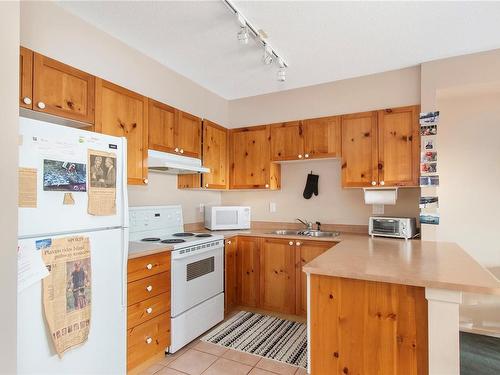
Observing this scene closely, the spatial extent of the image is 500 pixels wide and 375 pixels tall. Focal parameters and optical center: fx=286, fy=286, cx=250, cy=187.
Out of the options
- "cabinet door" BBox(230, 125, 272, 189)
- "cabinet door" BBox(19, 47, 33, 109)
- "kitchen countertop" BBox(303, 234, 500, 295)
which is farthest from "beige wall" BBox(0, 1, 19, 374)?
"cabinet door" BBox(230, 125, 272, 189)

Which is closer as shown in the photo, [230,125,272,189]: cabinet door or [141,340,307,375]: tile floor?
[141,340,307,375]: tile floor

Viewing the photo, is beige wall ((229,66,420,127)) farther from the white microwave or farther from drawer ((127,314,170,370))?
drawer ((127,314,170,370))

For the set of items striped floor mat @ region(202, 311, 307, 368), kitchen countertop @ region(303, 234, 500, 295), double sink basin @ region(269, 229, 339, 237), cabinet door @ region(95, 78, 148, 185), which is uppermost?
cabinet door @ region(95, 78, 148, 185)

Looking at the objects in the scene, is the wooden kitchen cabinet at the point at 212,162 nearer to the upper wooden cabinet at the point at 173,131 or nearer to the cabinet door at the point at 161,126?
the upper wooden cabinet at the point at 173,131

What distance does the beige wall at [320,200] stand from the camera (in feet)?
9.89

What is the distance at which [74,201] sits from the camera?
1.58 meters

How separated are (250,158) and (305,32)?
5.33ft

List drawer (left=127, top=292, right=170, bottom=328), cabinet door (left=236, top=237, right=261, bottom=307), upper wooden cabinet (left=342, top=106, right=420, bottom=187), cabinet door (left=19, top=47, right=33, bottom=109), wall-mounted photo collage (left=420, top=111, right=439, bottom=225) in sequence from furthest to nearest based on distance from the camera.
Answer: cabinet door (left=236, top=237, right=261, bottom=307)
upper wooden cabinet (left=342, top=106, right=420, bottom=187)
wall-mounted photo collage (left=420, top=111, right=439, bottom=225)
drawer (left=127, top=292, right=170, bottom=328)
cabinet door (left=19, top=47, right=33, bottom=109)

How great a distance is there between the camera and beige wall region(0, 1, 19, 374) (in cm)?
104

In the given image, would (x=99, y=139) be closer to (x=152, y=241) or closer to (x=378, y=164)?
(x=152, y=241)

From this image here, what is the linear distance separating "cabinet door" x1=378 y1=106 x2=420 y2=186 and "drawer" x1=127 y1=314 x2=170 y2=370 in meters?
2.34

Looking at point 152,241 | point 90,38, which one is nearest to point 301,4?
point 90,38

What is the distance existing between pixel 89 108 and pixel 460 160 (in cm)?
343

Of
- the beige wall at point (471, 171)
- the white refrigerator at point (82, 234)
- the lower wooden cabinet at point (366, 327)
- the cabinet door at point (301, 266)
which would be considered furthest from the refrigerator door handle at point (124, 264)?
the beige wall at point (471, 171)
